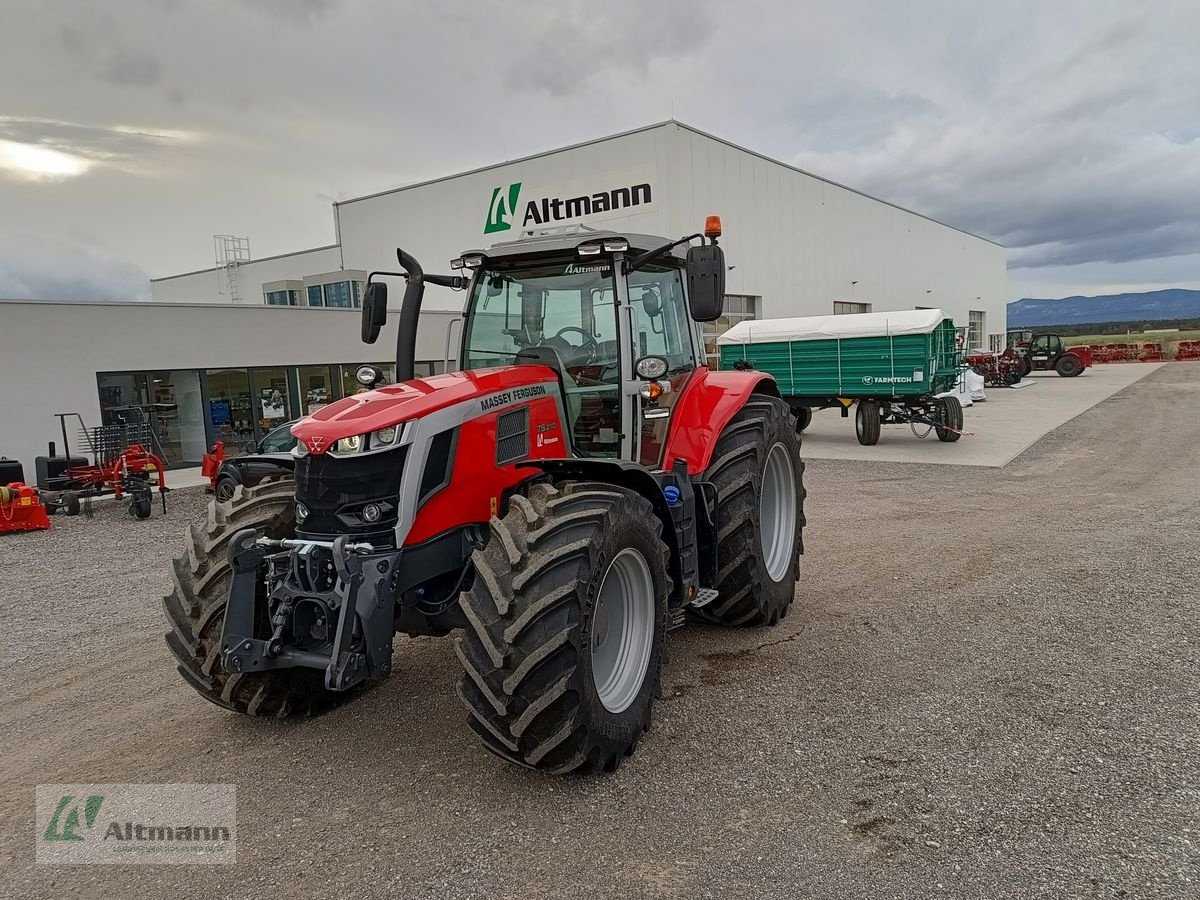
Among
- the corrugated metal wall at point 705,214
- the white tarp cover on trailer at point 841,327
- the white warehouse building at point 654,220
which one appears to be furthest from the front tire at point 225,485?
the corrugated metal wall at point 705,214

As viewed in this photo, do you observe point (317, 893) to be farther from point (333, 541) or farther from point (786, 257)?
point (786, 257)

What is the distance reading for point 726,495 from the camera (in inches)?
188

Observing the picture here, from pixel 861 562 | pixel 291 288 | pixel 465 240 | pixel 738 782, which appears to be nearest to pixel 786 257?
pixel 465 240

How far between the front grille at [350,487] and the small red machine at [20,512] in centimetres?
942

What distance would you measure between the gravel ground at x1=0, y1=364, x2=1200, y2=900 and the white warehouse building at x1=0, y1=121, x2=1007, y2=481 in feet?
8.29

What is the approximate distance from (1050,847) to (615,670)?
1.83 m

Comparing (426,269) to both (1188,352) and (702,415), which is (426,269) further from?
(1188,352)

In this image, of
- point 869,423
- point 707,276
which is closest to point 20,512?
point 707,276

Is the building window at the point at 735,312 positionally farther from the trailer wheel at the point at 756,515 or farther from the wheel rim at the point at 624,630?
the wheel rim at the point at 624,630

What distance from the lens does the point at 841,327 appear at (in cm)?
1538

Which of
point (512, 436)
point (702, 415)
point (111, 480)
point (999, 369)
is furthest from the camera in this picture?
point (999, 369)

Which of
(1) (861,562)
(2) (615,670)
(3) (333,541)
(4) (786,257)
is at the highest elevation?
(4) (786,257)

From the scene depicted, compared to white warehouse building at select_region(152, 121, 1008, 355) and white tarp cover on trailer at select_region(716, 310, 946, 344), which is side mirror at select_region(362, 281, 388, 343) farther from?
white warehouse building at select_region(152, 121, 1008, 355)
